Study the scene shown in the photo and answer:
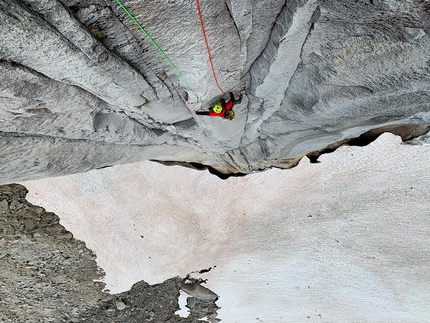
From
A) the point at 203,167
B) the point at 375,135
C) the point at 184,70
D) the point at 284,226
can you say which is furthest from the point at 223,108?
the point at 284,226

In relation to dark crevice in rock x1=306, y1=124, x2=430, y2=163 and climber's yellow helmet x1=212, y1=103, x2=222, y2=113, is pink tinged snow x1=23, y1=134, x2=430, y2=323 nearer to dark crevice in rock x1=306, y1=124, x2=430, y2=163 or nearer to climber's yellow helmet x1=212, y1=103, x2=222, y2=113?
dark crevice in rock x1=306, y1=124, x2=430, y2=163

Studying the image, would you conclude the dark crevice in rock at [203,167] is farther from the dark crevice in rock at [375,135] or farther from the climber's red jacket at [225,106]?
the climber's red jacket at [225,106]

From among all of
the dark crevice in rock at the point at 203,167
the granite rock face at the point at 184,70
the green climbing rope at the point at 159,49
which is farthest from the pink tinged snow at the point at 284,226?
the green climbing rope at the point at 159,49

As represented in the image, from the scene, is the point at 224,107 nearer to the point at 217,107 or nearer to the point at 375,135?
Answer: the point at 217,107

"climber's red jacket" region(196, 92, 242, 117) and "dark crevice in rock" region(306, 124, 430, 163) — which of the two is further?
"dark crevice in rock" region(306, 124, 430, 163)

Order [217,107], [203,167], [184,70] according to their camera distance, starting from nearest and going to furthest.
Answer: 1. [184,70]
2. [217,107]
3. [203,167]

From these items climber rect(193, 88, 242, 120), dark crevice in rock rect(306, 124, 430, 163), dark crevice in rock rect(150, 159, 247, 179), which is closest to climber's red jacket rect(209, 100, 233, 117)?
climber rect(193, 88, 242, 120)

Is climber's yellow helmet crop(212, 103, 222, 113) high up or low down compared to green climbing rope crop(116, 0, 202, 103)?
down

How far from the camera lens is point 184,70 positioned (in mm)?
980

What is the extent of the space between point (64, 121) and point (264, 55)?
1.83 ft

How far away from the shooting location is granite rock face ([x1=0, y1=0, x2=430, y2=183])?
0.70 metres

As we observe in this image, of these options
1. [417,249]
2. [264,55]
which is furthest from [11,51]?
[417,249]

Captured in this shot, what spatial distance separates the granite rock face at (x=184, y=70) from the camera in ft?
2.29

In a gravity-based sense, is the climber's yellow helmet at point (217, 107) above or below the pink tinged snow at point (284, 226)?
above
